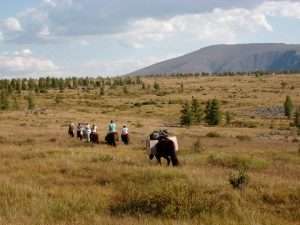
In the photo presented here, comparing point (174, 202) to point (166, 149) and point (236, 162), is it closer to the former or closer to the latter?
point (166, 149)

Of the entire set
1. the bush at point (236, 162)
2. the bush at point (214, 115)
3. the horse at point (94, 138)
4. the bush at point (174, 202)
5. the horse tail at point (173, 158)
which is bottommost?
the bush at point (214, 115)

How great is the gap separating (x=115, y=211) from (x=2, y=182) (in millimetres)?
4425

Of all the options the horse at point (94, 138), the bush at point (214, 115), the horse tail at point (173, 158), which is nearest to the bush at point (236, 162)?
the horse tail at point (173, 158)

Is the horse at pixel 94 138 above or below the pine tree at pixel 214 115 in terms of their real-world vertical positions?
above

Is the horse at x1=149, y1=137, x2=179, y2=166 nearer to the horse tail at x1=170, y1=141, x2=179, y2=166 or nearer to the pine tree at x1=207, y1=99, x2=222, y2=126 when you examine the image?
the horse tail at x1=170, y1=141, x2=179, y2=166

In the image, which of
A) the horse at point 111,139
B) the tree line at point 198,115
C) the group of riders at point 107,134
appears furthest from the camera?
the tree line at point 198,115

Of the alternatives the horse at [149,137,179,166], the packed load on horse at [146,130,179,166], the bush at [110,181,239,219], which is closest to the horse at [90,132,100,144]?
the packed load on horse at [146,130,179,166]

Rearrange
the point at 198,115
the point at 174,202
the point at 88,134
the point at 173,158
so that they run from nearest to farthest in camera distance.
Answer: the point at 174,202 < the point at 173,158 < the point at 88,134 < the point at 198,115

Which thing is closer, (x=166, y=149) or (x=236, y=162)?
(x=166, y=149)

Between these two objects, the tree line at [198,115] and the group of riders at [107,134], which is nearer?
the group of riders at [107,134]

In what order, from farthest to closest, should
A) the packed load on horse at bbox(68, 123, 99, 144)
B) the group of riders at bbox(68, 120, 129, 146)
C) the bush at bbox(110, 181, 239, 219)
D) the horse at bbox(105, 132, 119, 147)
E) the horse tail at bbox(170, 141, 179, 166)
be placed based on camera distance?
1. the packed load on horse at bbox(68, 123, 99, 144)
2. the group of riders at bbox(68, 120, 129, 146)
3. the horse at bbox(105, 132, 119, 147)
4. the horse tail at bbox(170, 141, 179, 166)
5. the bush at bbox(110, 181, 239, 219)

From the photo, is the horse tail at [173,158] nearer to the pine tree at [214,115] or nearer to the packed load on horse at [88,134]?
the packed load on horse at [88,134]

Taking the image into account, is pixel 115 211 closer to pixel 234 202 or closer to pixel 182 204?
pixel 182 204

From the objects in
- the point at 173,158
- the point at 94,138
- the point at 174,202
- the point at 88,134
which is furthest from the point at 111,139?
the point at 174,202
